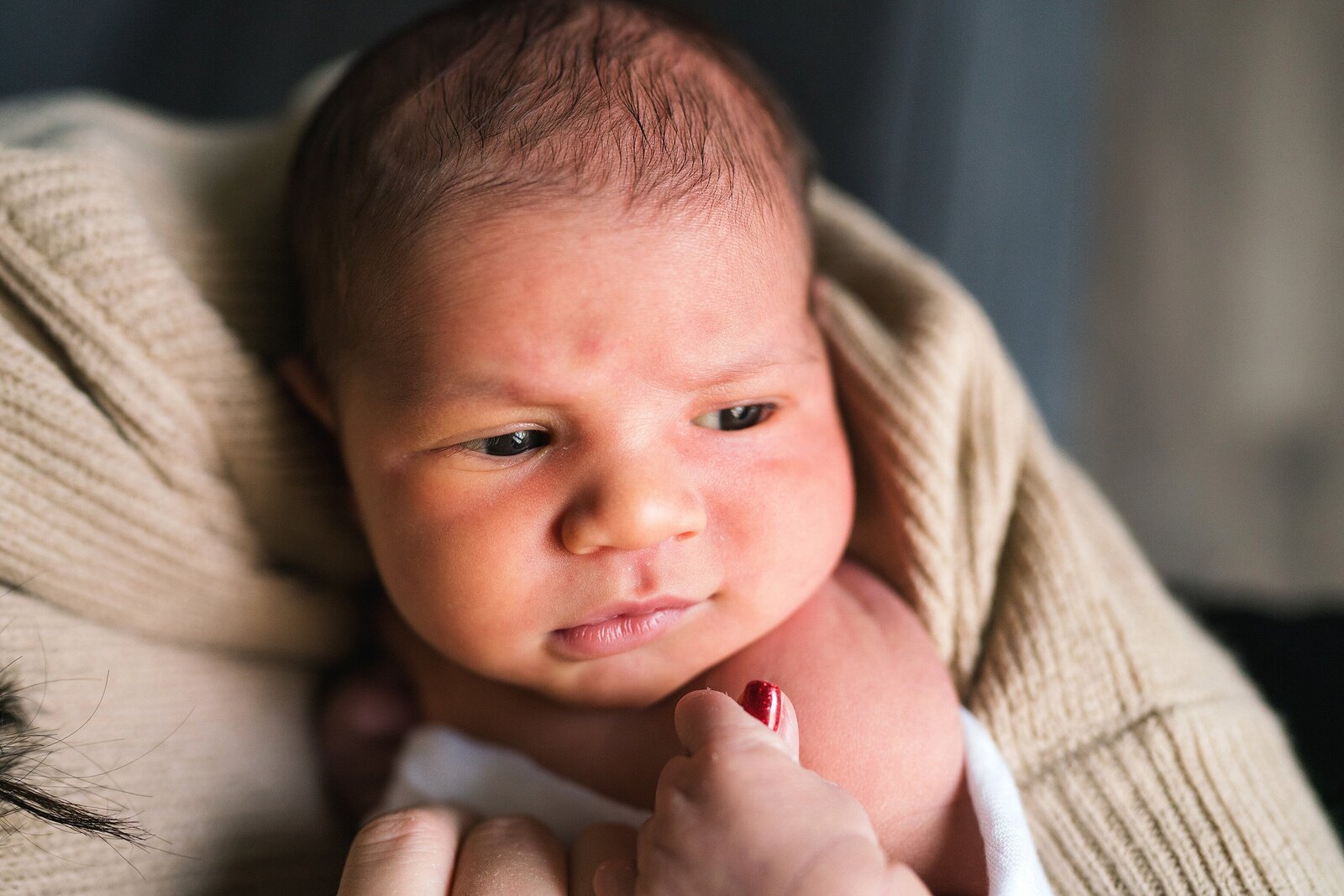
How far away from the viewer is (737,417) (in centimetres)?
75

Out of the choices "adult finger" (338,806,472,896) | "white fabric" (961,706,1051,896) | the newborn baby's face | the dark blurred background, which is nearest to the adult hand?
"adult finger" (338,806,472,896)

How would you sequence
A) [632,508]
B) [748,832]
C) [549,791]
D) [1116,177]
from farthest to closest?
[1116,177], [549,791], [632,508], [748,832]

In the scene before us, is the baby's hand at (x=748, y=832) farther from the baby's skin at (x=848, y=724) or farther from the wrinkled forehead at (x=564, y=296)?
the wrinkled forehead at (x=564, y=296)

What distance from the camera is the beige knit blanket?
71 cm

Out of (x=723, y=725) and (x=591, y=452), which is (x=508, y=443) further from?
(x=723, y=725)

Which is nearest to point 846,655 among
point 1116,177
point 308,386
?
point 308,386

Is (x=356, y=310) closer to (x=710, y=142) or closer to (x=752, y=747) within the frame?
(x=710, y=142)

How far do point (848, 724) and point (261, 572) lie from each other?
51cm

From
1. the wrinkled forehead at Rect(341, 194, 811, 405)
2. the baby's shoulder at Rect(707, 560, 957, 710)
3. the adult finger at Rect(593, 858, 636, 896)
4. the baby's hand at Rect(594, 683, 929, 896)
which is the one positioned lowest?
the adult finger at Rect(593, 858, 636, 896)

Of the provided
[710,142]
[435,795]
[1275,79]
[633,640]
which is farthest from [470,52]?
[1275,79]

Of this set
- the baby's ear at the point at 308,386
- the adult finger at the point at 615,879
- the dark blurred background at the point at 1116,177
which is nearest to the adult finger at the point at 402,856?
the adult finger at the point at 615,879

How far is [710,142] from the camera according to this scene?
2.43ft

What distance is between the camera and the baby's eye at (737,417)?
29.0 inches

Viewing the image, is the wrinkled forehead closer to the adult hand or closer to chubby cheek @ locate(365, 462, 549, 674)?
chubby cheek @ locate(365, 462, 549, 674)
